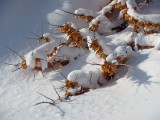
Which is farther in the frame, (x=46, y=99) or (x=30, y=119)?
(x=46, y=99)

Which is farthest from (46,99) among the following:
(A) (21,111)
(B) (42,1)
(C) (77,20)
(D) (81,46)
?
(B) (42,1)

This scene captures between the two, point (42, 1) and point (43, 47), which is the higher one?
point (42, 1)

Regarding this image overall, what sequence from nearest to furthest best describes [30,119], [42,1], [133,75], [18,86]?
[30,119]
[133,75]
[18,86]
[42,1]

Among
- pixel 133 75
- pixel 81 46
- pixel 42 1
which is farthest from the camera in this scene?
pixel 42 1

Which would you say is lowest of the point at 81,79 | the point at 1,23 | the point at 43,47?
the point at 81,79

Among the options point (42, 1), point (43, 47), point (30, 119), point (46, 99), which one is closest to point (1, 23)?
point (42, 1)

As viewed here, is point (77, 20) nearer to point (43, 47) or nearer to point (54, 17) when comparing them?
point (54, 17)
